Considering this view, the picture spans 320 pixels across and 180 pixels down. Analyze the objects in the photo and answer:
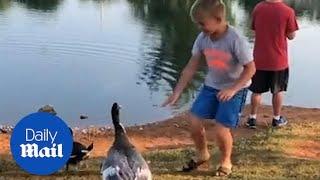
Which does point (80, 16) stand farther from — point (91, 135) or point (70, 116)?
point (91, 135)

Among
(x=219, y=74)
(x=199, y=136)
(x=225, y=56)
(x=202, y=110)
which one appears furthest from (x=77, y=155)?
(x=225, y=56)

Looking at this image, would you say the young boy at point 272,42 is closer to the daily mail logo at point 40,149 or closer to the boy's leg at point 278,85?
the boy's leg at point 278,85

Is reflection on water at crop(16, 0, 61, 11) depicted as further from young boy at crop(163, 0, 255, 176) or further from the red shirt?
young boy at crop(163, 0, 255, 176)

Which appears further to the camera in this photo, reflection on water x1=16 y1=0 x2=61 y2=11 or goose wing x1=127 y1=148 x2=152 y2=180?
reflection on water x1=16 y1=0 x2=61 y2=11

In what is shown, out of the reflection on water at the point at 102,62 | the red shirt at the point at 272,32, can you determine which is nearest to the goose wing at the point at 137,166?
the red shirt at the point at 272,32

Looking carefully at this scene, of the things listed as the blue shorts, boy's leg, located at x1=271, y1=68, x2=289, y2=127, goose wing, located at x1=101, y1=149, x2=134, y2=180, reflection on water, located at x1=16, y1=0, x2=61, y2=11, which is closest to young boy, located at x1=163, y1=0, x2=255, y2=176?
the blue shorts

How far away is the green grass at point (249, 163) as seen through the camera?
5719 mm

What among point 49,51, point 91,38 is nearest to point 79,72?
point 49,51

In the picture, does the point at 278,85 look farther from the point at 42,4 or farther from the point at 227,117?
the point at 42,4

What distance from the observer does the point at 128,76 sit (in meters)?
15.2

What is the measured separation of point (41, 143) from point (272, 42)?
364 cm

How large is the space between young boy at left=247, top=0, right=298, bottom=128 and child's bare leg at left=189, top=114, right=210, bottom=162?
238 cm

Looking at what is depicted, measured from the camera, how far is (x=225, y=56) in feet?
17.8

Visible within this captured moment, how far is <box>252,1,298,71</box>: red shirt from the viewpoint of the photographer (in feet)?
25.8
